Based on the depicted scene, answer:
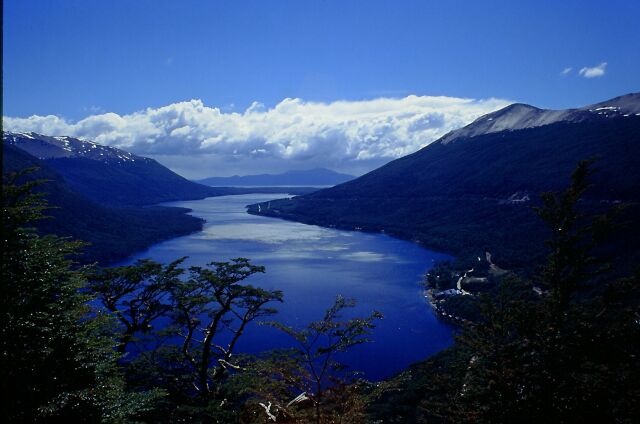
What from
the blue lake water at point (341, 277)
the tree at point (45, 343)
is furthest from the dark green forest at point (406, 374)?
the blue lake water at point (341, 277)

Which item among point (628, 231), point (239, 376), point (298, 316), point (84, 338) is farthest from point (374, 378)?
point (628, 231)

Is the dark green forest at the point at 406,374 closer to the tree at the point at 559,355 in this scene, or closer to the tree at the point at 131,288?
the tree at the point at 559,355

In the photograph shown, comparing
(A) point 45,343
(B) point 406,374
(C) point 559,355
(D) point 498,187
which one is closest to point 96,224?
(A) point 45,343

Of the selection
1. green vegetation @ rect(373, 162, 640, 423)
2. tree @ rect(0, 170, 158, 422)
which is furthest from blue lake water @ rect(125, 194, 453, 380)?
tree @ rect(0, 170, 158, 422)

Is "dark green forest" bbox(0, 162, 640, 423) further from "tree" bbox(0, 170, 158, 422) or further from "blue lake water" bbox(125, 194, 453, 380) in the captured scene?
"blue lake water" bbox(125, 194, 453, 380)

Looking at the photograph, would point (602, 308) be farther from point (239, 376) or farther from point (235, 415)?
point (239, 376)

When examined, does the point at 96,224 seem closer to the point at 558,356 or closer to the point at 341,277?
the point at 341,277
